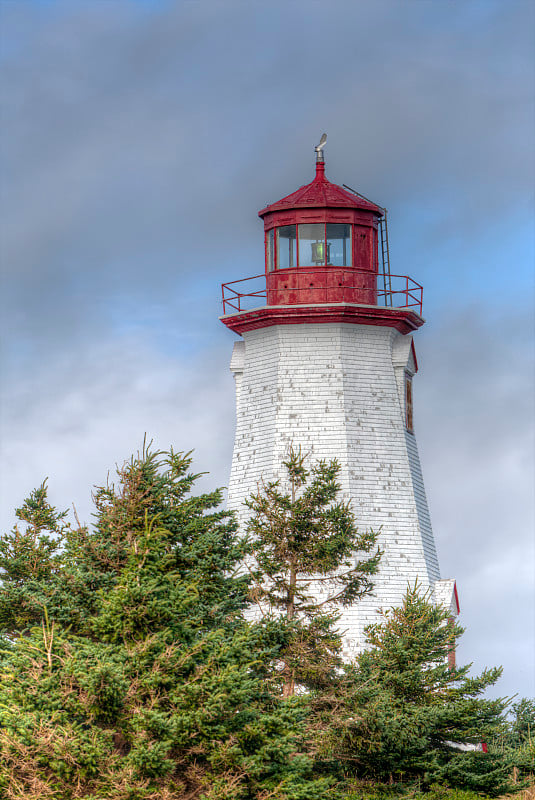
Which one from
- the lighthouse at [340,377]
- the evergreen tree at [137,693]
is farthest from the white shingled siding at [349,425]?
the evergreen tree at [137,693]

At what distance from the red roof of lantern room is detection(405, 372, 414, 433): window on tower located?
377 cm

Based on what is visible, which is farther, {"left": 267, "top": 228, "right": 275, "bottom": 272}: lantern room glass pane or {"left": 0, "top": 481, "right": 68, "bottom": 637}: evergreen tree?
{"left": 267, "top": 228, "right": 275, "bottom": 272}: lantern room glass pane

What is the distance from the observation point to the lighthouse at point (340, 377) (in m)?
26.8

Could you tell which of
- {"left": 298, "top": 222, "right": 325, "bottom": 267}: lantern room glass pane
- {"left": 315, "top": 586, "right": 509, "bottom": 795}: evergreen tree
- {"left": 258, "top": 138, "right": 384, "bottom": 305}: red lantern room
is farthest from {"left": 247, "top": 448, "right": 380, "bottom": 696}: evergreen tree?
{"left": 298, "top": 222, "right": 325, "bottom": 267}: lantern room glass pane

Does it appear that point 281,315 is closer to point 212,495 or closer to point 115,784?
point 212,495

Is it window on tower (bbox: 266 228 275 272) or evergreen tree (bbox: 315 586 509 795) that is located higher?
window on tower (bbox: 266 228 275 272)

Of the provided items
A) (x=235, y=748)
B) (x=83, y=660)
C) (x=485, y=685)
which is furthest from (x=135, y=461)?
(x=485, y=685)

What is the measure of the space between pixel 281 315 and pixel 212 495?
23.8ft

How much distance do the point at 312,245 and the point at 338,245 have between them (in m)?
0.58

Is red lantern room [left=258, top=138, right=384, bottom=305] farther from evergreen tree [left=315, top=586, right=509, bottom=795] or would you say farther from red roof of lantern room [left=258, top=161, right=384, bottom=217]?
evergreen tree [left=315, top=586, right=509, bottom=795]

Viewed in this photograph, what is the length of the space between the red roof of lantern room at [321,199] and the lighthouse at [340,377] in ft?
0.11

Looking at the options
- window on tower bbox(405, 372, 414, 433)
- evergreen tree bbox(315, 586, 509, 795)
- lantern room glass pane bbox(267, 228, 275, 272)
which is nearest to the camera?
evergreen tree bbox(315, 586, 509, 795)

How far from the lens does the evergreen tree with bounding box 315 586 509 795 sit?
2112 centimetres

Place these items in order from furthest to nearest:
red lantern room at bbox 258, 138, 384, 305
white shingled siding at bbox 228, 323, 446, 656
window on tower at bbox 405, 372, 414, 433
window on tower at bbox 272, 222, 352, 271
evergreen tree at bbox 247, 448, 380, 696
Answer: window on tower at bbox 405, 372, 414, 433 < window on tower at bbox 272, 222, 352, 271 < red lantern room at bbox 258, 138, 384, 305 < white shingled siding at bbox 228, 323, 446, 656 < evergreen tree at bbox 247, 448, 380, 696
